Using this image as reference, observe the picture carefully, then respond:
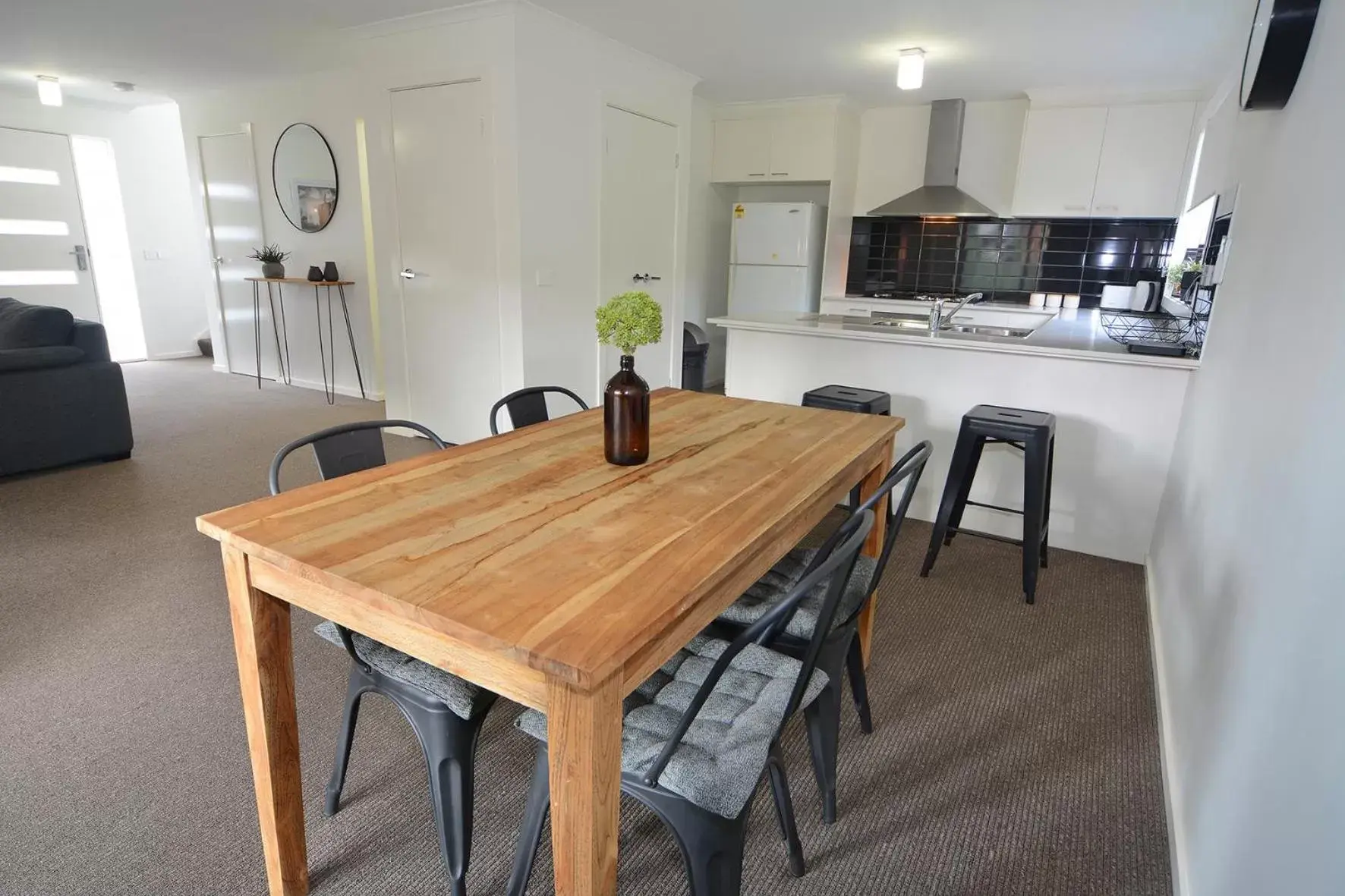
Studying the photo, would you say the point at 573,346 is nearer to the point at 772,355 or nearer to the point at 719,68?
the point at 772,355

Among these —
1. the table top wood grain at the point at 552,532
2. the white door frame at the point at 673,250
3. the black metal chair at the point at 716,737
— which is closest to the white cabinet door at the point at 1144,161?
the white door frame at the point at 673,250

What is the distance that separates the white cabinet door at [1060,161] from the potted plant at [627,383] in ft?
15.5

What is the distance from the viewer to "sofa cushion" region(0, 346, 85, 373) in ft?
11.3

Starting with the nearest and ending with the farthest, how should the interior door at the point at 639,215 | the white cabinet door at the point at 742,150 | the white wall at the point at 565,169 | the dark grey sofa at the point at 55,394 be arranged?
the dark grey sofa at the point at 55,394 → the white wall at the point at 565,169 → the interior door at the point at 639,215 → the white cabinet door at the point at 742,150

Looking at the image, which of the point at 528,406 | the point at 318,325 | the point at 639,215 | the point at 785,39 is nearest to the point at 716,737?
the point at 528,406

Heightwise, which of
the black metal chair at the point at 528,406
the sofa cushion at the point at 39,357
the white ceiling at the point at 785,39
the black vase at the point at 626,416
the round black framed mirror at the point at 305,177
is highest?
the white ceiling at the point at 785,39

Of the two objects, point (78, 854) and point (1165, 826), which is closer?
point (78, 854)

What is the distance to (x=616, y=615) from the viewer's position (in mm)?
920

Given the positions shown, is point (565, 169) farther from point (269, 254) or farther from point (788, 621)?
point (788, 621)

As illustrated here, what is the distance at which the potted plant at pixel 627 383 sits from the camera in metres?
1.53

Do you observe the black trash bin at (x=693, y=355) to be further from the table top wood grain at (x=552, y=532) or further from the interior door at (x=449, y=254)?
the table top wood grain at (x=552, y=532)

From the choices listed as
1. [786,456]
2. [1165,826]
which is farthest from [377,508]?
[1165,826]

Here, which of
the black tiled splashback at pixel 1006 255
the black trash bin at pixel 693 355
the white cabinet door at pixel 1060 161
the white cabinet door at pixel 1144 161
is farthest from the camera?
the black trash bin at pixel 693 355

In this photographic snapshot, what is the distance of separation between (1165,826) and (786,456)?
117 cm
